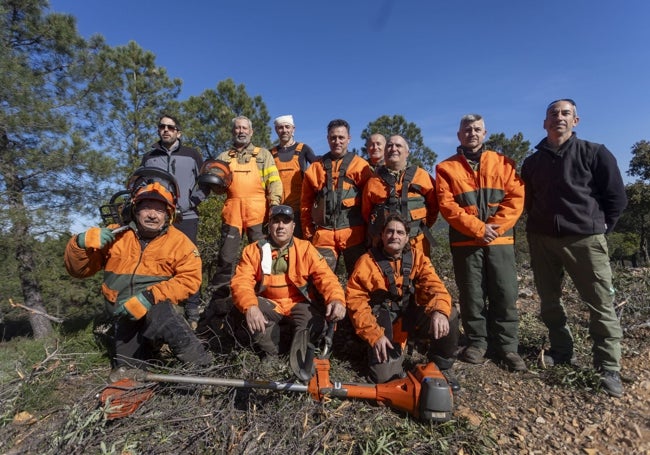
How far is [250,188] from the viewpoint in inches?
188

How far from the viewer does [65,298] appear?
13938 millimetres

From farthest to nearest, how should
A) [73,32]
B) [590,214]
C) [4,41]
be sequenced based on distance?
[73,32] < [4,41] < [590,214]

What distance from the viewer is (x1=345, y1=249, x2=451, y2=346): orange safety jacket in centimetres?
341

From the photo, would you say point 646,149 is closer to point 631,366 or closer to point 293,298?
point 631,366

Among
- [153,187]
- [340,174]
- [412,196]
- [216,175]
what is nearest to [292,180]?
[340,174]

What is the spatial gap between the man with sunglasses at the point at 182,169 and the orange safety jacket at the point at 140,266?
3.23 feet

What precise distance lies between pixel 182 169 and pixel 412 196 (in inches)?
114

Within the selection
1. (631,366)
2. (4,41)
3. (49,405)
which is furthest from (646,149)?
(4,41)

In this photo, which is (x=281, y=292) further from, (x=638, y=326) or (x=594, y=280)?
(x=638, y=326)

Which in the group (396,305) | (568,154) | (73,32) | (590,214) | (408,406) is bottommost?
(408,406)

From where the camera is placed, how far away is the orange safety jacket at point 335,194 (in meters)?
4.34

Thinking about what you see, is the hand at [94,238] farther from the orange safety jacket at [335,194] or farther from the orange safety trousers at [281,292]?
the orange safety jacket at [335,194]

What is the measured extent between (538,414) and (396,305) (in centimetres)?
149

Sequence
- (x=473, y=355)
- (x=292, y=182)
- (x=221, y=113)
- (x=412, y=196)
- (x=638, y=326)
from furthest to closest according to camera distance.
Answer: (x=221, y=113) < (x=292, y=182) < (x=638, y=326) < (x=412, y=196) < (x=473, y=355)
